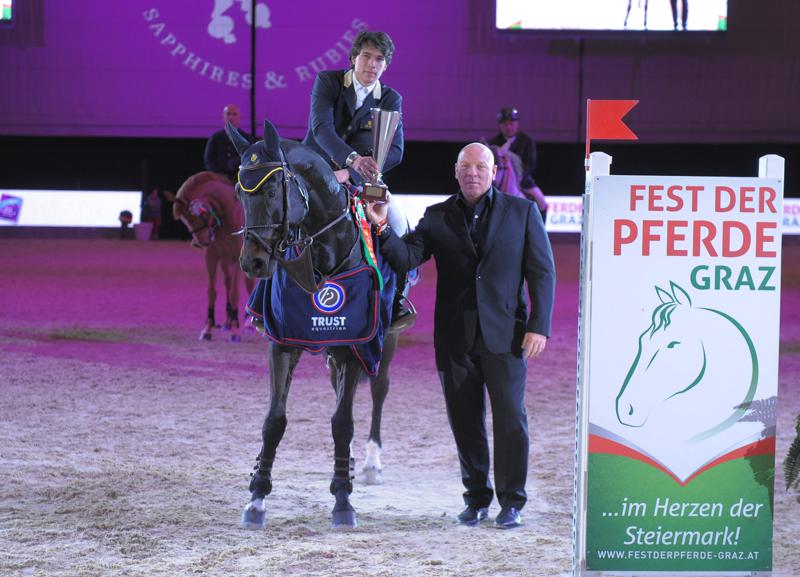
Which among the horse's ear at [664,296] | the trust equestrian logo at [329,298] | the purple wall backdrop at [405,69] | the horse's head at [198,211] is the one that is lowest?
the trust equestrian logo at [329,298]

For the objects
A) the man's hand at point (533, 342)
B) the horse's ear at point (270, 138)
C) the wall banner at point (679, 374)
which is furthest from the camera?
the man's hand at point (533, 342)

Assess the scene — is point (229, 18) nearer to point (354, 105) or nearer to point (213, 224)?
point (213, 224)

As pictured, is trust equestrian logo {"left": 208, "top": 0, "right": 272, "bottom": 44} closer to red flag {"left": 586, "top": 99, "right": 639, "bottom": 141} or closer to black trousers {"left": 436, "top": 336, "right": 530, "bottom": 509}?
black trousers {"left": 436, "top": 336, "right": 530, "bottom": 509}

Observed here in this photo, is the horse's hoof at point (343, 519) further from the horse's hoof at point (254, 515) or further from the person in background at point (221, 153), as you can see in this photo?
the person in background at point (221, 153)

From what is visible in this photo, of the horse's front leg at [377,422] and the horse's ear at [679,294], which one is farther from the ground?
the horse's ear at [679,294]

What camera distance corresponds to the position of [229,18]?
2045cm

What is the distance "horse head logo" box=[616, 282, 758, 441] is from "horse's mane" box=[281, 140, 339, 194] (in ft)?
5.47

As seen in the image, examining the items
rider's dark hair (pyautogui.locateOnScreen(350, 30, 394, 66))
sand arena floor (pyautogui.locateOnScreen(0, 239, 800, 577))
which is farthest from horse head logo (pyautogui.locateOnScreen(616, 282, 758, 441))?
rider's dark hair (pyautogui.locateOnScreen(350, 30, 394, 66))

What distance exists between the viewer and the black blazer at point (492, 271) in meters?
4.84

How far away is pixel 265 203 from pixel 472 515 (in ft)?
5.56

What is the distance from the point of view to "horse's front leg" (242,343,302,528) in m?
4.88

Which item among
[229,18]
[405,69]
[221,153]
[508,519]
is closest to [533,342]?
[508,519]

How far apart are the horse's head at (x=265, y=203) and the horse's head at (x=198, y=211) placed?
5.97 meters

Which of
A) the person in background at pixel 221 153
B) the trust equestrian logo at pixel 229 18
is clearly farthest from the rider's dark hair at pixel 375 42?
the trust equestrian logo at pixel 229 18
